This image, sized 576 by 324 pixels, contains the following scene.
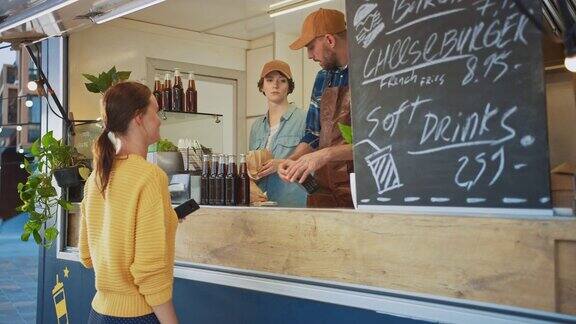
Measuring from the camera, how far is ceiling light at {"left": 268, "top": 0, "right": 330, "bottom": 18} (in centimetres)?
488

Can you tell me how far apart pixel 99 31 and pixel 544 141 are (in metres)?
3.85

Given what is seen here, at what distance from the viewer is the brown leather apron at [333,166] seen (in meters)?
2.74

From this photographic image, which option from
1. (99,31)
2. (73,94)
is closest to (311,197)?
(73,94)

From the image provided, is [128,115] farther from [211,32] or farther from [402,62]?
[211,32]

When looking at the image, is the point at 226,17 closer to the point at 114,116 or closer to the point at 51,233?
the point at 51,233

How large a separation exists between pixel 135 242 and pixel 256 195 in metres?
1.50

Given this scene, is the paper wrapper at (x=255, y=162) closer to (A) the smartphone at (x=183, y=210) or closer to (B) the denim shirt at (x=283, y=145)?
(B) the denim shirt at (x=283, y=145)

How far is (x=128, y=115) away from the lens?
1.81 metres

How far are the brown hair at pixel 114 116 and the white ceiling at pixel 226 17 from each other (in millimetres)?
3062

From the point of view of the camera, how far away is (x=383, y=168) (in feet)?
6.37

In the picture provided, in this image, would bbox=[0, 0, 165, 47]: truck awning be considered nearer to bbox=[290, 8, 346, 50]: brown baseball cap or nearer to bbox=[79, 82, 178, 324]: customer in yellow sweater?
bbox=[290, 8, 346, 50]: brown baseball cap

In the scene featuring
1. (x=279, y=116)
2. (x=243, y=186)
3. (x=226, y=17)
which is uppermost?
(x=226, y=17)

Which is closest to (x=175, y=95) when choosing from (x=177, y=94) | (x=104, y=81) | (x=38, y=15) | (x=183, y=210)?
(x=177, y=94)

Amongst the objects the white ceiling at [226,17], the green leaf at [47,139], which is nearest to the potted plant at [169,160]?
the green leaf at [47,139]
